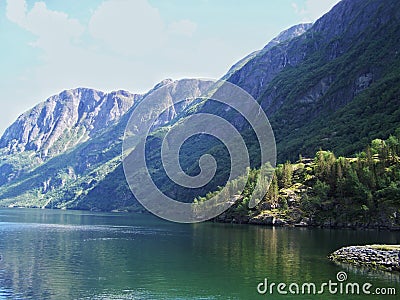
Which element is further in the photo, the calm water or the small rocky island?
the small rocky island

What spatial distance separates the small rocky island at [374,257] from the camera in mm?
65562

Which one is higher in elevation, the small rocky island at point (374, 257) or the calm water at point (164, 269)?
the small rocky island at point (374, 257)

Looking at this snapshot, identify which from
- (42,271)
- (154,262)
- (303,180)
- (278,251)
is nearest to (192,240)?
(278,251)

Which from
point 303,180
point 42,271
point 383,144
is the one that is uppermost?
point 383,144

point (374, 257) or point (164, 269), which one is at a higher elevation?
point (374, 257)

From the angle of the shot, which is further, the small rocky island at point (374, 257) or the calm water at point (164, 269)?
the small rocky island at point (374, 257)

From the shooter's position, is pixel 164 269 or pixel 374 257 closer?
pixel 164 269

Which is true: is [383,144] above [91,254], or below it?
above

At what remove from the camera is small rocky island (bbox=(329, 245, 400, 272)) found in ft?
215

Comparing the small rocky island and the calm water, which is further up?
the small rocky island

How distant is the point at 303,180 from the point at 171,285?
134 m

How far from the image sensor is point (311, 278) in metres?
59.6

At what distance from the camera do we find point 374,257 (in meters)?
69.0

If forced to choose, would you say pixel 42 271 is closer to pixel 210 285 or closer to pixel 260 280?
pixel 210 285
